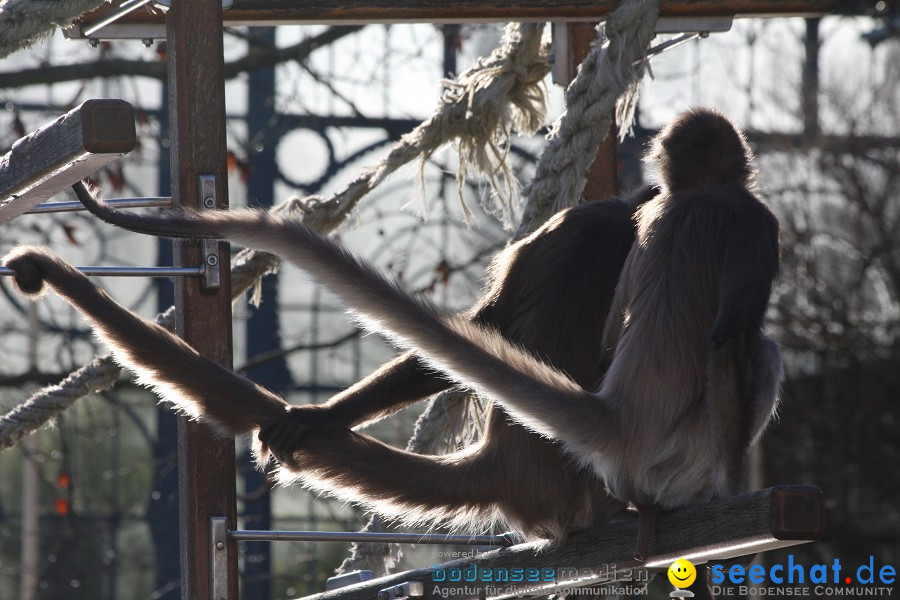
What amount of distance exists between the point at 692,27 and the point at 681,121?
907 millimetres

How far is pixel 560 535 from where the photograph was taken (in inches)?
83.6

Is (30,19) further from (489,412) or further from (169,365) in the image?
(489,412)

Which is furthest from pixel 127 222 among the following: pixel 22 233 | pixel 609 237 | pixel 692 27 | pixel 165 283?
pixel 165 283

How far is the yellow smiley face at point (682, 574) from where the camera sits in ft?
6.28

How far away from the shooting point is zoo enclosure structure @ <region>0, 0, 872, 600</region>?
4.96ft

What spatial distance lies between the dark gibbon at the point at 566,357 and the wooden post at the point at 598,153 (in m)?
0.81

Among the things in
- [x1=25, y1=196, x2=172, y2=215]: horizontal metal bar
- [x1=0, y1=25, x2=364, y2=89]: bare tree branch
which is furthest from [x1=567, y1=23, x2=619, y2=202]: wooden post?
[x1=0, y1=25, x2=364, y2=89]: bare tree branch

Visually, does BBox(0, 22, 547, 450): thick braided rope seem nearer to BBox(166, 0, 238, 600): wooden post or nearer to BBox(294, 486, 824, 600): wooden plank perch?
BBox(166, 0, 238, 600): wooden post

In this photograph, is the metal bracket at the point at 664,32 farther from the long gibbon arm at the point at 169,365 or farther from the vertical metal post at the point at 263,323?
the vertical metal post at the point at 263,323

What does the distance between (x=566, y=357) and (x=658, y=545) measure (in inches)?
18.1

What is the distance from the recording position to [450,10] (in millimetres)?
2807

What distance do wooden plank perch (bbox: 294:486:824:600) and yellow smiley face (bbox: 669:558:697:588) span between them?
25 millimetres

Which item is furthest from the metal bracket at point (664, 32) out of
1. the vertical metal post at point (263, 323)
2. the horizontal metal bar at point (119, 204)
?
the vertical metal post at point (263, 323)

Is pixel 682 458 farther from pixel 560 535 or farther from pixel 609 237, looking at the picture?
pixel 609 237
